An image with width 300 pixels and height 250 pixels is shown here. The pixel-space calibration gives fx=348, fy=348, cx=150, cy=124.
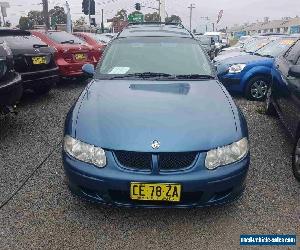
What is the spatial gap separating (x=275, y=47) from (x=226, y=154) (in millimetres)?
6280

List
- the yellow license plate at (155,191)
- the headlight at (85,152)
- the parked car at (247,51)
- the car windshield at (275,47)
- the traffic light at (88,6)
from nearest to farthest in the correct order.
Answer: the yellow license plate at (155,191) < the headlight at (85,152) < the car windshield at (275,47) < the parked car at (247,51) < the traffic light at (88,6)

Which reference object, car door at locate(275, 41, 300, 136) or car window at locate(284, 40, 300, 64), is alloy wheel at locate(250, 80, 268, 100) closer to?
car door at locate(275, 41, 300, 136)

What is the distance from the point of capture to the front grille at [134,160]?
2660mm

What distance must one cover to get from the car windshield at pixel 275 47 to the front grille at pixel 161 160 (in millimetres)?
5994

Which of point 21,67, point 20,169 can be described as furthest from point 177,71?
point 21,67

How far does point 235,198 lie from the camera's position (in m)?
2.91

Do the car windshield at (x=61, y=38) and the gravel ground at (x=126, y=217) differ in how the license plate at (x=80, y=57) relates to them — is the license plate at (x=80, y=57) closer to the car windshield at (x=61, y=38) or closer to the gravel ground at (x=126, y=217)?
the car windshield at (x=61, y=38)

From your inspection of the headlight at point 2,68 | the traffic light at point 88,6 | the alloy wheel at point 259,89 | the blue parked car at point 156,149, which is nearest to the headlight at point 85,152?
the blue parked car at point 156,149

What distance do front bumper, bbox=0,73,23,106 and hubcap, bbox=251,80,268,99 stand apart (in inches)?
190

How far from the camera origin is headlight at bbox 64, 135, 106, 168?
8.88 feet

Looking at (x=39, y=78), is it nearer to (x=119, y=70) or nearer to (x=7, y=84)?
(x=7, y=84)

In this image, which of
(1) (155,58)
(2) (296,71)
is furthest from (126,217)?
(2) (296,71)

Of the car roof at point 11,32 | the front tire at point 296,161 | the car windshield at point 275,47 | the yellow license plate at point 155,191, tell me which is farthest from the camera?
the car windshield at point 275,47

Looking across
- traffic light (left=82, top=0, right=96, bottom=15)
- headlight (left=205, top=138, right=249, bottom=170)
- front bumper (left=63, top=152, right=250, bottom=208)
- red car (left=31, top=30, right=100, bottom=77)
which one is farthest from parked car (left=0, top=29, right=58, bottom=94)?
traffic light (left=82, top=0, right=96, bottom=15)
